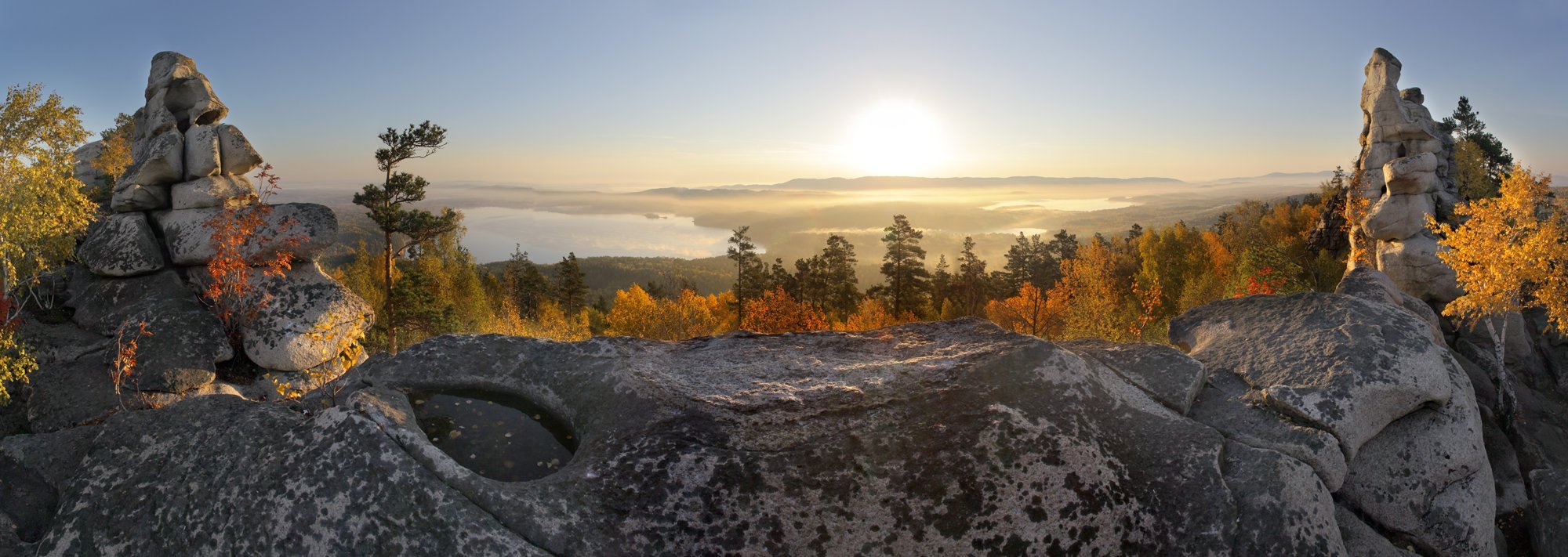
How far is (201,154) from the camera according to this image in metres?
21.6

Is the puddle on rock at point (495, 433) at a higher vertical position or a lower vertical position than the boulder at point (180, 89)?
lower

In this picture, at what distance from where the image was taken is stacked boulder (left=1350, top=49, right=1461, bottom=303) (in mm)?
29016

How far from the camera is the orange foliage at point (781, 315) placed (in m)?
65.2

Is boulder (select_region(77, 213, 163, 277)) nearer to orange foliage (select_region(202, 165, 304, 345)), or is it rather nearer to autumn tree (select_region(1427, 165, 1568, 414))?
orange foliage (select_region(202, 165, 304, 345))

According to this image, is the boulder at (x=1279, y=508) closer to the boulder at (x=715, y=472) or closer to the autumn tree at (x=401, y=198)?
the boulder at (x=715, y=472)

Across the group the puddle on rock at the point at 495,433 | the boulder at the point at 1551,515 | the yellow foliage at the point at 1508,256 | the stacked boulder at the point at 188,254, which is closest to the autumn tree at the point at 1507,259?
the yellow foliage at the point at 1508,256

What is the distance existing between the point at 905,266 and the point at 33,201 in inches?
2169

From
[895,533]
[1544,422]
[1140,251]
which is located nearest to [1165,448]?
[895,533]

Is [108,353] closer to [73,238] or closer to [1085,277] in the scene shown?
[73,238]

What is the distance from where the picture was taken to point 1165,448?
8.45 meters

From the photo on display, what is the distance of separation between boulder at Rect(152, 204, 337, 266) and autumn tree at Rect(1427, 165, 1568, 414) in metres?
31.4

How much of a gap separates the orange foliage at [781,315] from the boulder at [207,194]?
44.7 m

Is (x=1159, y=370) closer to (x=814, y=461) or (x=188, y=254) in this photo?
(x=814, y=461)

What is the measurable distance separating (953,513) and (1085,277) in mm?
60530
